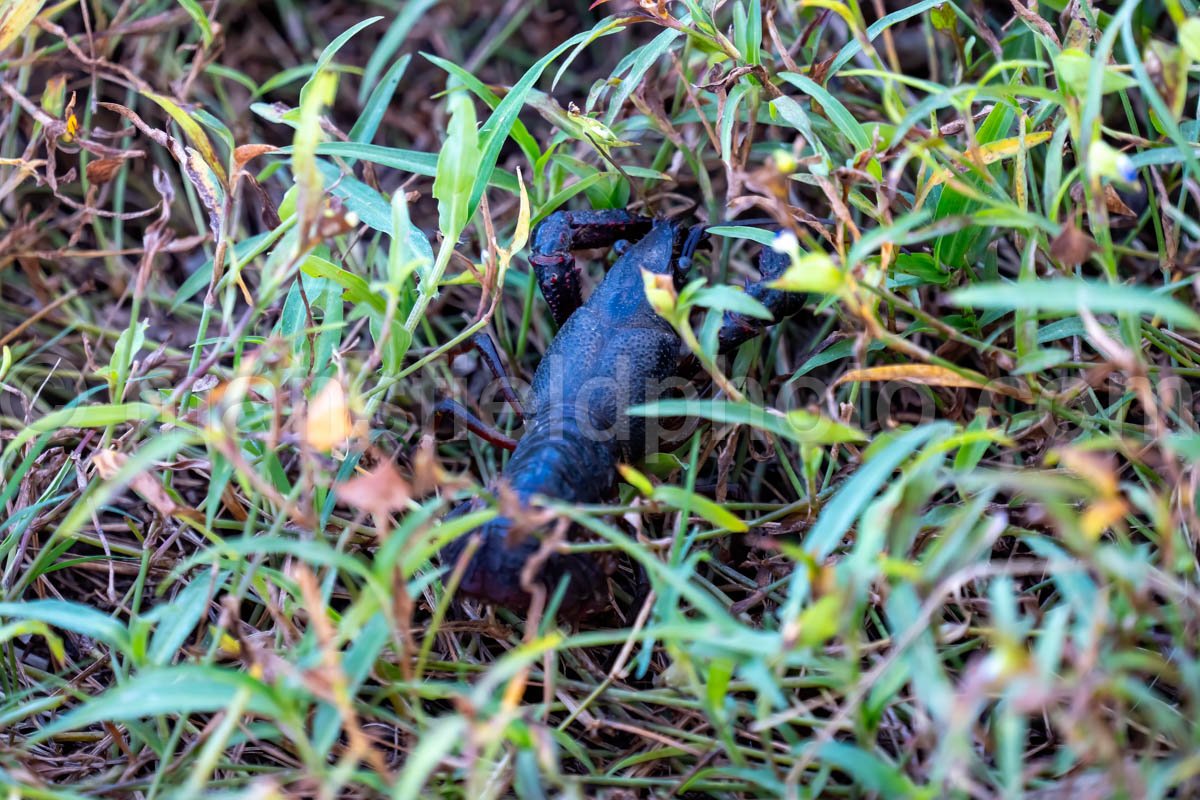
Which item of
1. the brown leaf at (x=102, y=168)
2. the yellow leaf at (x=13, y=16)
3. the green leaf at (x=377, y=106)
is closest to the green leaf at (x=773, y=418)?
the green leaf at (x=377, y=106)

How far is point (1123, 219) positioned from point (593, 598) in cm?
225

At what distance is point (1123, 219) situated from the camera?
3410mm

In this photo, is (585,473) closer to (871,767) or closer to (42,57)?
(871,767)

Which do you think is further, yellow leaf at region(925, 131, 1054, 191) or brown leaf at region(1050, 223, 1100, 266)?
yellow leaf at region(925, 131, 1054, 191)

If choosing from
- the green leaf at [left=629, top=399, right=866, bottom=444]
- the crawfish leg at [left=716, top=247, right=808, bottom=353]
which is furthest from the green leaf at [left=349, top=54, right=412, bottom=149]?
the green leaf at [left=629, top=399, right=866, bottom=444]

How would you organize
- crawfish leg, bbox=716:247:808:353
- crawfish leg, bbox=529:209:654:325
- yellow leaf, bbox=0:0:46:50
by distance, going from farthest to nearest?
crawfish leg, bbox=529:209:654:325 < crawfish leg, bbox=716:247:808:353 < yellow leaf, bbox=0:0:46:50

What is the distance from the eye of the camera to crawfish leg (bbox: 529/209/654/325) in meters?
3.41

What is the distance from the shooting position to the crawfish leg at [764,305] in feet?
10.7

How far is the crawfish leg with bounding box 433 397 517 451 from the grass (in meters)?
0.14

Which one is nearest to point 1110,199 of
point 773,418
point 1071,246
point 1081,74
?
point 1081,74

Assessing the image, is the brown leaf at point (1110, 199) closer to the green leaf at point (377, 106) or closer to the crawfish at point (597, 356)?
the crawfish at point (597, 356)

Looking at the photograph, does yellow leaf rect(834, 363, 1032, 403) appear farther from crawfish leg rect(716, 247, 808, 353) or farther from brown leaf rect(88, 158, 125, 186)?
brown leaf rect(88, 158, 125, 186)

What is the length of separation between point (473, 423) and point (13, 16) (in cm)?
190

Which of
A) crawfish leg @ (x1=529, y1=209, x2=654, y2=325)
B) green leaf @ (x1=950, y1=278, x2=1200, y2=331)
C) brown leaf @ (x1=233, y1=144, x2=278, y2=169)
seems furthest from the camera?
crawfish leg @ (x1=529, y1=209, x2=654, y2=325)
